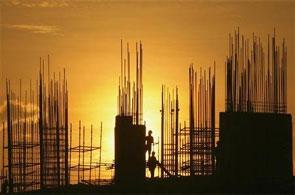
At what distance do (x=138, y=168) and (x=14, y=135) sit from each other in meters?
7.21

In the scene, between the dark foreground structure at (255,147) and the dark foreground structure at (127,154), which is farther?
the dark foreground structure at (255,147)

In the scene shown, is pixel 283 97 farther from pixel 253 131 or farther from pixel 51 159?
pixel 51 159

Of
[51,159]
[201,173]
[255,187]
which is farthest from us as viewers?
[51,159]

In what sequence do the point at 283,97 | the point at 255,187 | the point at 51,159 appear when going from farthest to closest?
the point at 51,159
the point at 283,97
the point at 255,187

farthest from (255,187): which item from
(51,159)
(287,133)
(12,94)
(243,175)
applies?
(12,94)

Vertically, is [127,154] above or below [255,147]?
below

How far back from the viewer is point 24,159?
2192 centimetres

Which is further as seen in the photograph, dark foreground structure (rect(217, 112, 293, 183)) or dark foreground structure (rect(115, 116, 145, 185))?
dark foreground structure (rect(217, 112, 293, 183))

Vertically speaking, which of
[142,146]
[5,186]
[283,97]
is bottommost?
[5,186]

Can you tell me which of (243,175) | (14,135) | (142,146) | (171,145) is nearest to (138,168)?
(142,146)

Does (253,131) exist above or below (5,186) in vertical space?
above

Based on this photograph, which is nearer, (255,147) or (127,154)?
(127,154)

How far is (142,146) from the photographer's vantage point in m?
16.4

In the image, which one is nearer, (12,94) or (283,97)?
(283,97)
